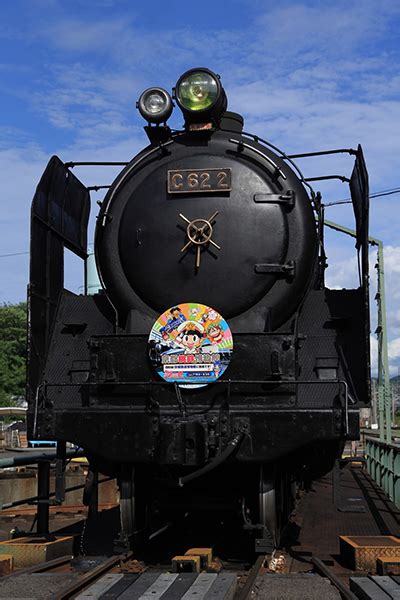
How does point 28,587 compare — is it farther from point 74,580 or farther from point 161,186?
point 161,186

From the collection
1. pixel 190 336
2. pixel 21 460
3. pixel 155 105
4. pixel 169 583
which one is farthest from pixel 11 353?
pixel 169 583

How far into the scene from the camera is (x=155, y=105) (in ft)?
23.3

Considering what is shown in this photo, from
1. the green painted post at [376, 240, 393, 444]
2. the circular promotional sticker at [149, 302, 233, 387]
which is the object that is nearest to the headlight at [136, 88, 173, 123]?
the circular promotional sticker at [149, 302, 233, 387]

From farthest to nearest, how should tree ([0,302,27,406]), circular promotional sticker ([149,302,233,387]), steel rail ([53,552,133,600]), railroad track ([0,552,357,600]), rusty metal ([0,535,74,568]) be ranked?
tree ([0,302,27,406])
circular promotional sticker ([149,302,233,387])
rusty metal ([0,535,74,568])
steel rail ([53,552,133,600])
railroad track ([0,552,357,600])

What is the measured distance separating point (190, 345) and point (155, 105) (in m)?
2.36

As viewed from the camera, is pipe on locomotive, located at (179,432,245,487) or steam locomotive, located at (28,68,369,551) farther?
steam locomotive, located at (28,68,369,551)

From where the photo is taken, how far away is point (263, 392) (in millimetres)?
6098

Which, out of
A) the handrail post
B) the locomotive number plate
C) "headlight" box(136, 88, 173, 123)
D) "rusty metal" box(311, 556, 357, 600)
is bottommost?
"rusty metal" box(311, 556, 357, 600)

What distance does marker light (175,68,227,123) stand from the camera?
6969 mm

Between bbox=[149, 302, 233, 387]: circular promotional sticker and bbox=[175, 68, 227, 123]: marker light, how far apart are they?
1840 millimetres

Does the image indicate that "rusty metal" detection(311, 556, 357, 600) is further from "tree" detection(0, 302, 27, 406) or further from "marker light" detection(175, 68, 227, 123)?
"tree" detection(0, 302, 27, 406)

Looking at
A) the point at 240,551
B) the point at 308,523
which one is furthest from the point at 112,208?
the point at 308,523

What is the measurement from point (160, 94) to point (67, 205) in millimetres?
1652

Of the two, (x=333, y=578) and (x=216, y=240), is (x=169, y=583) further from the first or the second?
(x=216, y=240)
